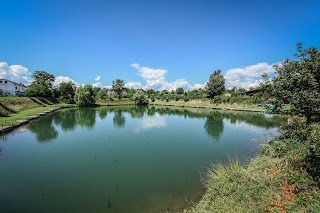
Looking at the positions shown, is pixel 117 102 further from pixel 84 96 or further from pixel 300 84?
pixel 300 84

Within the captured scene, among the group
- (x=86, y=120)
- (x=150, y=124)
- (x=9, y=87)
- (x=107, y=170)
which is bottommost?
(x=107, y=170)

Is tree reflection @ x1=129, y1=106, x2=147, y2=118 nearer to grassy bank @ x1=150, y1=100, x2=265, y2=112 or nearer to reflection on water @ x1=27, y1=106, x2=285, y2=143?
reflection on water @ x1=27, y1=106, x2=285, y2=143

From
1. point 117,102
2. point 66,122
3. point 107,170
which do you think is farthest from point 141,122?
point 117,102

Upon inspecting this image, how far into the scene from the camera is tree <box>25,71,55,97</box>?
53.8 meters

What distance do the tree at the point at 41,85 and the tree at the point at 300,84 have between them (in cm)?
6174

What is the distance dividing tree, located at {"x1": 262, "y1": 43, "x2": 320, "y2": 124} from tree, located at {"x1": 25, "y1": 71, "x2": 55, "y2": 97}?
61744 mm

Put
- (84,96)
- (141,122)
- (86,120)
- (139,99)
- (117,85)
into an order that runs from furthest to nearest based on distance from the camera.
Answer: (117,85) → (139,99) → (84,96) → (86,120) → (141,122)

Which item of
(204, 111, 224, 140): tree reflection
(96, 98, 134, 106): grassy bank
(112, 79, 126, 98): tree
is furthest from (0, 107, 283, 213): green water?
(112, 79, 126, 98): tree

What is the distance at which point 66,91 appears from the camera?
66.0 metres

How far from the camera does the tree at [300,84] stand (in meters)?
9.59

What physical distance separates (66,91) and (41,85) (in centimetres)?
919

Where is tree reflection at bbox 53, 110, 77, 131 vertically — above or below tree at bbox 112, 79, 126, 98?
below

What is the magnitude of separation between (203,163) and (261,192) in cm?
593

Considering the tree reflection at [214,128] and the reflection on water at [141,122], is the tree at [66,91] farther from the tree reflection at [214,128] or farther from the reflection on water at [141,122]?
the tree reflection at [214,128]
